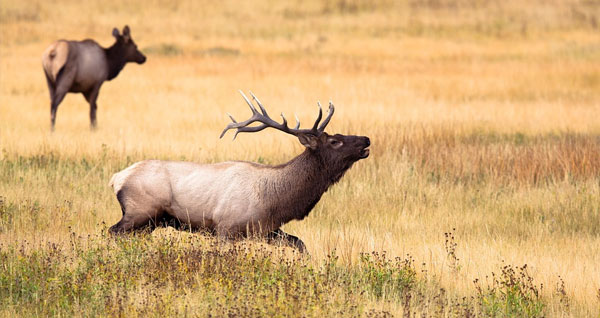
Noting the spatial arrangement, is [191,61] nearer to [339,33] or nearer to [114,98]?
[114,98]

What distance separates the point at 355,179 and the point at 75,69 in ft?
24.1

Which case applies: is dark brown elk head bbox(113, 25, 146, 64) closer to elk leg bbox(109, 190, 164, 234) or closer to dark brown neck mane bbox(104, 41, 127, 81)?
dark brown neck mane bbox(104, 41, 127, 81)

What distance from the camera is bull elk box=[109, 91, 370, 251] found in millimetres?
7789

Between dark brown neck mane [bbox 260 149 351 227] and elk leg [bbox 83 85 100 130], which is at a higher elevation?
elk leg [bbox 83 85 100 130]

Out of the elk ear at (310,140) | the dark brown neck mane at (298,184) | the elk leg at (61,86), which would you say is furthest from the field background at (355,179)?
the elk ear at (310,140)

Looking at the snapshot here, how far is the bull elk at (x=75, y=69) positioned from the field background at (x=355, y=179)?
70 cm

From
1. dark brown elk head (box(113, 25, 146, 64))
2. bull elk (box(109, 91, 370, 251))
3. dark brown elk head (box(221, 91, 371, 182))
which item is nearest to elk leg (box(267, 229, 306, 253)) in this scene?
bull elk (box(109, 91, 370, 251))

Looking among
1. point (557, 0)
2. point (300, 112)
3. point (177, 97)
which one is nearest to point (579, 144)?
point (300, 112)

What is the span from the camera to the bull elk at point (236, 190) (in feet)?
25.6

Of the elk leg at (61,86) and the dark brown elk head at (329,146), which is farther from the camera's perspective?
the elk leg at (61,86)

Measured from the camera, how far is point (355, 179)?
36.8ft

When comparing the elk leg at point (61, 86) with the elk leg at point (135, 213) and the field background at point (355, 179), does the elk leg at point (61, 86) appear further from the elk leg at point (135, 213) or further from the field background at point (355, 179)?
the elk leg at point (135, 213)

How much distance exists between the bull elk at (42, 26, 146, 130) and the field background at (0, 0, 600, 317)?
2.30ft

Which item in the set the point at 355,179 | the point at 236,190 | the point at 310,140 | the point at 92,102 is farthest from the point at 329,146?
the point at 92,102
